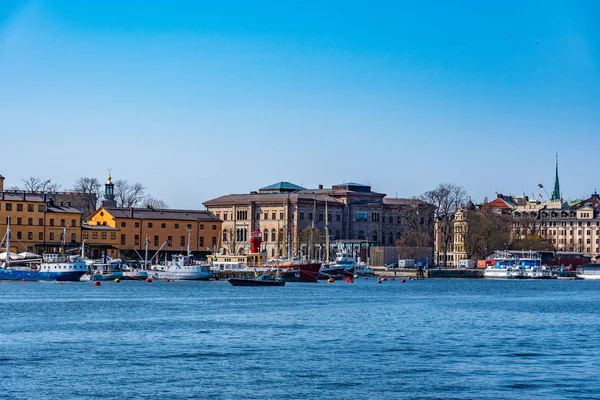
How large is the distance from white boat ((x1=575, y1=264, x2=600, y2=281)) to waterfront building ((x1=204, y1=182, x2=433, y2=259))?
24359 mm

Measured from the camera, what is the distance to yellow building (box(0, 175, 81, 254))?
A: 141250mm

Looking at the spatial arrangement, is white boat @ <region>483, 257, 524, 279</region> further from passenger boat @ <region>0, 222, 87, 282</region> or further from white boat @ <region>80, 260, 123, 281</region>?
passenger boat @ <region>0, 222, 87, 282</region>

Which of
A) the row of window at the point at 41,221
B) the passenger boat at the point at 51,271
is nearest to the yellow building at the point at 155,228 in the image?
Answer: the row of window at the point at 41,221

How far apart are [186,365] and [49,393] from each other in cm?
713

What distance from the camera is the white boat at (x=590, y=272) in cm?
16150

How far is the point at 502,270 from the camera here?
156m

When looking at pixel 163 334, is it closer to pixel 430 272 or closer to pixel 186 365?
pixel 186 365

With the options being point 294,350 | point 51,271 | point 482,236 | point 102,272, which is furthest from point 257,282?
point 482,236

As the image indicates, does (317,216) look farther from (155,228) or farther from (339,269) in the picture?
(339,269)

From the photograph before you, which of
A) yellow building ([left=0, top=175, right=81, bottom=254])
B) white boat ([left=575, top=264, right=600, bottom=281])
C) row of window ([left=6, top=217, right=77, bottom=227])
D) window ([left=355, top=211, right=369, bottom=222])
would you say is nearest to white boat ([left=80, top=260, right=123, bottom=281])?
yellow building ([left=0, top=175, right=81, bottom=254])

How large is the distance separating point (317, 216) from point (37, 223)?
5111 centimetres

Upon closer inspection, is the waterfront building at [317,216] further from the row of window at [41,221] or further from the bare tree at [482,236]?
the row of window at [41,221]

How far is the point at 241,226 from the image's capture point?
184125 millimetres

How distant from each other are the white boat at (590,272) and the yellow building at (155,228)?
49903 mm
